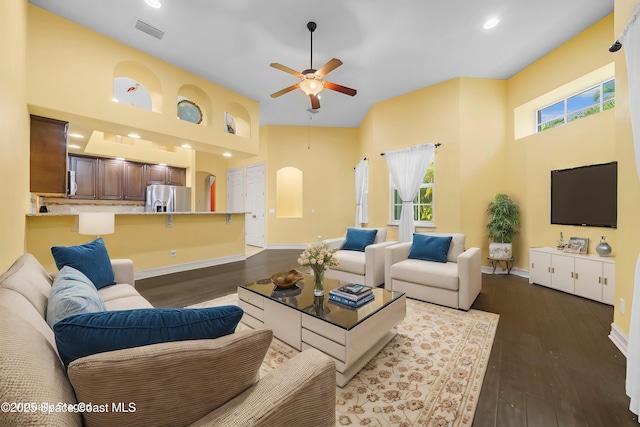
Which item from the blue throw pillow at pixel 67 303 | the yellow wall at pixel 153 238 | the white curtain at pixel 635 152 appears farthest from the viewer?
the yellow wall at pixel 153 238

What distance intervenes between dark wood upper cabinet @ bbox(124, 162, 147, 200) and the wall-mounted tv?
27.5 ft

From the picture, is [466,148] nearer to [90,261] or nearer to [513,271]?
[513,271]

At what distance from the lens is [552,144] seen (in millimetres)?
3746

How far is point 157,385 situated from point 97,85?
4200mm

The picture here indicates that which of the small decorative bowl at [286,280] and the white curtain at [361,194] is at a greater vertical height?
the white curtain at [361,194]

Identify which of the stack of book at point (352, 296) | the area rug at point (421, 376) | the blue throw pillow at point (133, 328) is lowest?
the area rug at point (421, 376)

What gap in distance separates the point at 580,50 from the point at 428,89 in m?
1.99

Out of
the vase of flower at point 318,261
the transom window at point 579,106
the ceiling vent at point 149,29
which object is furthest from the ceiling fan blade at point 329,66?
the transom window at point 579,106

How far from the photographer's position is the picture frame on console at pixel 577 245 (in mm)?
3337

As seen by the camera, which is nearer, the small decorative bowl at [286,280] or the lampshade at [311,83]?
the small decorative bowl at [286,280]

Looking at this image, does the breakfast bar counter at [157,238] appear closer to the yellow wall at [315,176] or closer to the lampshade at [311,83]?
the yellow wall at [315,176]

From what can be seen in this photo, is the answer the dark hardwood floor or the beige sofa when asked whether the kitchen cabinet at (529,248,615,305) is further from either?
the beige sofa

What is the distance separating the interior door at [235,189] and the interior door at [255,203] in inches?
14.4

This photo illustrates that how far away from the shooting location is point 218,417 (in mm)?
716
